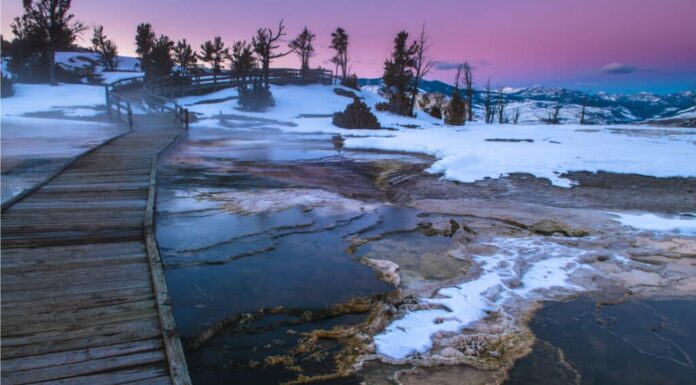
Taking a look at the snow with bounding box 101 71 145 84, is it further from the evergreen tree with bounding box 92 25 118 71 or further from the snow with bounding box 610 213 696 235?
the snow with bounding box 610 213 696 235

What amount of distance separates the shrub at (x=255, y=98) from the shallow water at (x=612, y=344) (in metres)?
29.7

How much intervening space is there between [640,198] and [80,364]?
33.8 feet

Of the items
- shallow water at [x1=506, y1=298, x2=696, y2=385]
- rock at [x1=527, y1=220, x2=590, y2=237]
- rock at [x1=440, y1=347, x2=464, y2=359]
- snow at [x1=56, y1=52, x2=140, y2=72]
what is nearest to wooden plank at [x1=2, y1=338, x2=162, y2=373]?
rock at [x1=440, y1=347, x2=464, y2=359]

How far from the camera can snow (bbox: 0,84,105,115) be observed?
27500mm

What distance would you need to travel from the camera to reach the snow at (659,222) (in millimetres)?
7082

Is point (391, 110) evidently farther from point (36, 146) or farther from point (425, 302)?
point (425, 302)

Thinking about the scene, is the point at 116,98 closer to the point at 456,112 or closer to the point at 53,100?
the point at 53,100

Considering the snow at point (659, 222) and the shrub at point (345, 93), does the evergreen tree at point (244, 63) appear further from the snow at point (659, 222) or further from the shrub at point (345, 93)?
the snow at point (659, 222)

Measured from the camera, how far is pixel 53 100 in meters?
30.7

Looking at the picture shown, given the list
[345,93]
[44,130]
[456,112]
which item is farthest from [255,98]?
[456,112]

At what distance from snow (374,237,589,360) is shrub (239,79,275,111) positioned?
2780cm

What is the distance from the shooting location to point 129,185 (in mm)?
8664

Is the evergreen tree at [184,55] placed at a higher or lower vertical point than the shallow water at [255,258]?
higher

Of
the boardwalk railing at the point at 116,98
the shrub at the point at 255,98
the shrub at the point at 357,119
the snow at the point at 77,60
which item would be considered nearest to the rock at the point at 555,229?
the shrub at the point at 357,119
